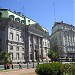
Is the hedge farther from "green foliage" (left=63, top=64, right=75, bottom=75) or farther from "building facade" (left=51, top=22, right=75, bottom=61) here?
"building facade" (left=51, top=22, right=75, bottom=61)

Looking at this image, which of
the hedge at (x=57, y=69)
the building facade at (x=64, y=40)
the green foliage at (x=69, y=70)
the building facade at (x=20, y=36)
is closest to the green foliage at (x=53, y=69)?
the hedge at (x=57, y=69)

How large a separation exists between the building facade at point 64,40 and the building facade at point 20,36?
2003cm

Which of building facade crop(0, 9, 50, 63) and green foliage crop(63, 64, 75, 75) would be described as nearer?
green foliage crop(63, 64, 75, 75)

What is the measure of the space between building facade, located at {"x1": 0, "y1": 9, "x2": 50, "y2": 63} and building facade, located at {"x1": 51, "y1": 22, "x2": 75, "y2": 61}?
20.0m

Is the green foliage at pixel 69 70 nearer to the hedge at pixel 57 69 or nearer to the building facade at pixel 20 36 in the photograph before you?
the hedge at pixel 57 69

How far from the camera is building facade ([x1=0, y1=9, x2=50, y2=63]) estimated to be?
285ft

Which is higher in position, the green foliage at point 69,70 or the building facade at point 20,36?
the building facade at point 20,36

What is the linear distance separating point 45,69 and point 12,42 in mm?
59138

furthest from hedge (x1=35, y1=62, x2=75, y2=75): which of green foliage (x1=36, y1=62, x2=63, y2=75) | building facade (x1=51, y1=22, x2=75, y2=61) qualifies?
building facade (x1=51, y1=22, x2=75, y2=61)

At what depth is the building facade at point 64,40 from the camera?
130 m

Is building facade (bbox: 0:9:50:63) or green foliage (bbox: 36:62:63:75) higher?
building facade (bbox: 0:9:50:63)

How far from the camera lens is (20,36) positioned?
3755 inches

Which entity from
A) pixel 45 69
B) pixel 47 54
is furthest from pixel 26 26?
pixel 45 69

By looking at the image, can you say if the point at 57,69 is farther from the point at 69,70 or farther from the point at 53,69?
the point at 69,70
